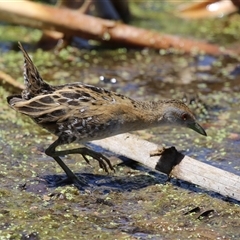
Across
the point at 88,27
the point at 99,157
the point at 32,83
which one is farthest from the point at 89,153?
the point at 88,27

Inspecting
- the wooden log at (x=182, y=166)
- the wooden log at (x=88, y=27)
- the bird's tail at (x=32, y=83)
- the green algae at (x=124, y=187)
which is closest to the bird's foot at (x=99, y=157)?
the green algae at (x=124, y=187)

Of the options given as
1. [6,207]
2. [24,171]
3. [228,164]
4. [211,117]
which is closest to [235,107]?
[211,117]

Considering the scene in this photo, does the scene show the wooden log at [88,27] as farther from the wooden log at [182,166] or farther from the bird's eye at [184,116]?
the bird's eye at [184,116]

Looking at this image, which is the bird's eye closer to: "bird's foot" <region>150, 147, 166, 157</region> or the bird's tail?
"bird's foot" <region>150, 147, 166, 157</region>

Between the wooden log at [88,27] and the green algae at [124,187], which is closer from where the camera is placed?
the green algae at [124,187]

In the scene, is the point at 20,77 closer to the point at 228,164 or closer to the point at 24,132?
the point at 24,132

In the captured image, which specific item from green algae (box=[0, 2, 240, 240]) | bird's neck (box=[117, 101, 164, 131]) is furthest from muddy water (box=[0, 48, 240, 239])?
bird's neck (box=[117, 101, 164, 131])
